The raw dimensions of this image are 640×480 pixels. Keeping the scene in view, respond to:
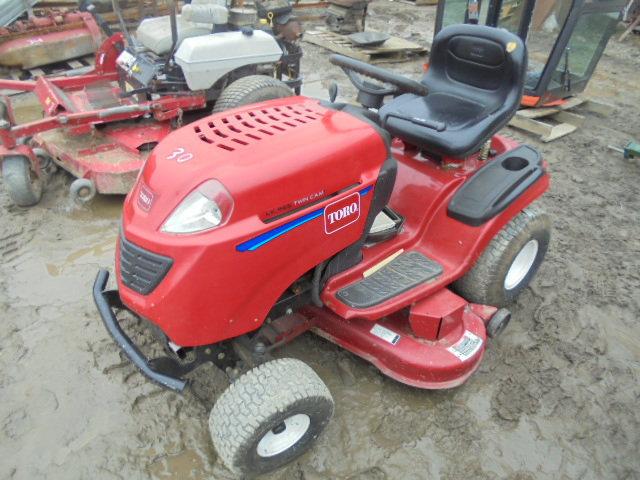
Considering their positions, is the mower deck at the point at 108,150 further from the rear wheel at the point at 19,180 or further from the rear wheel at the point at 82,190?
the rear wheel at the point at 19,180

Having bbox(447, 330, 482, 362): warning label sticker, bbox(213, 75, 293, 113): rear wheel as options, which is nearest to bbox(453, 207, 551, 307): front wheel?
bbox(447, 330, 482, 362): warning label sticker

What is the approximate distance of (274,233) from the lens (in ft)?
5.34

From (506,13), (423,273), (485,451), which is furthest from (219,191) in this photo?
(506,13)

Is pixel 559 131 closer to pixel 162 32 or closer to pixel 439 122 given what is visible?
pixel 439 122

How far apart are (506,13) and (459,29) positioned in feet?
9.29

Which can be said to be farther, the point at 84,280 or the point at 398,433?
the point at 84,280

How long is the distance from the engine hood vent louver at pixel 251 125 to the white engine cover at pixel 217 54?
80.6 inches

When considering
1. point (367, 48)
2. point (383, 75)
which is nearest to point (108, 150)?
point (383, 75)

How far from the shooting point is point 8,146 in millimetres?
3344

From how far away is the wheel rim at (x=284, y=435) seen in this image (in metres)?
1.78

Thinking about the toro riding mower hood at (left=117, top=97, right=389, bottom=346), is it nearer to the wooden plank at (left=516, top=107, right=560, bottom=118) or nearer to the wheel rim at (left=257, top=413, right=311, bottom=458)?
the wheel rim at (left=257, top=413, right=311, bottom=458)

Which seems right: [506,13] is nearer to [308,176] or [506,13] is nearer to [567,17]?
[567,17]

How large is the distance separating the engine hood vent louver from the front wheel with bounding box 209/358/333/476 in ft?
2.62

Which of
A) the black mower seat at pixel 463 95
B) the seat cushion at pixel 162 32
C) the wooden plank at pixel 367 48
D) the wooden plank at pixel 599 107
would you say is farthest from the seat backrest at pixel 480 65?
the wooden plank at pixel 367 48
